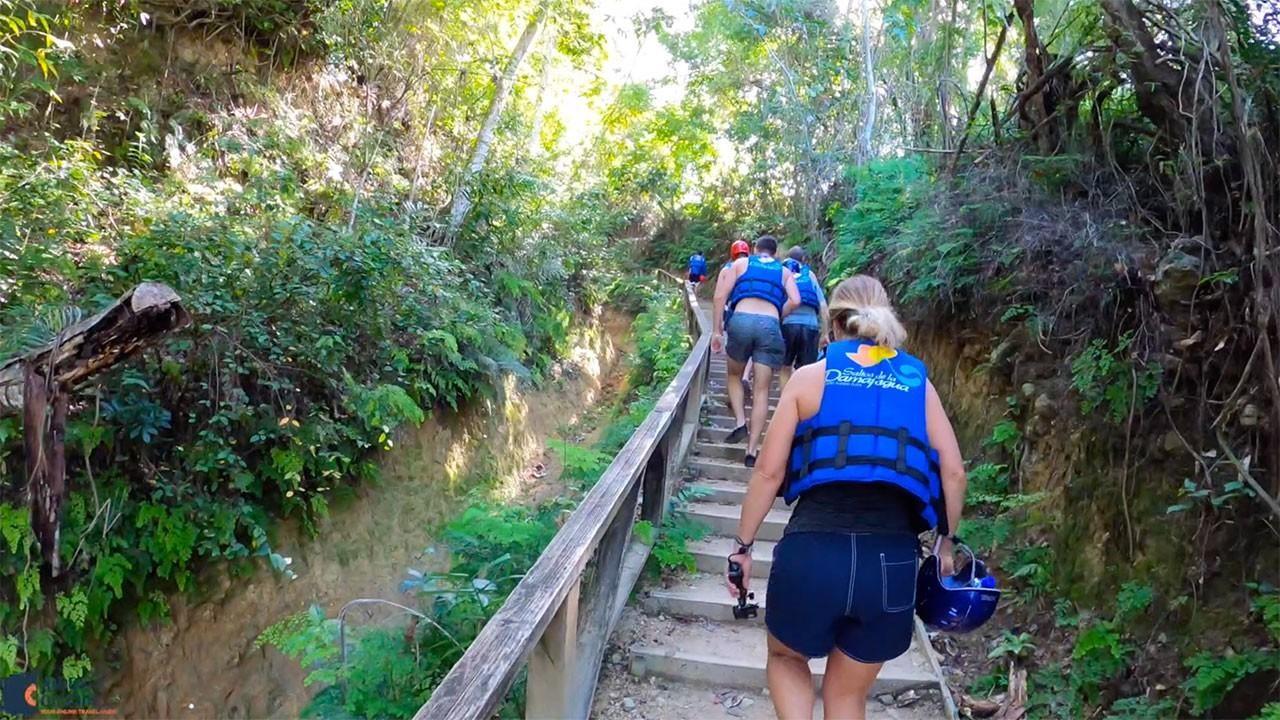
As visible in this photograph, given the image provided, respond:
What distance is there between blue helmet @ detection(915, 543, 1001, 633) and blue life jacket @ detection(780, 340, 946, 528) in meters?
0.27

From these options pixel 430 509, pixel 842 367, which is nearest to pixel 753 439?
pixel 842 367

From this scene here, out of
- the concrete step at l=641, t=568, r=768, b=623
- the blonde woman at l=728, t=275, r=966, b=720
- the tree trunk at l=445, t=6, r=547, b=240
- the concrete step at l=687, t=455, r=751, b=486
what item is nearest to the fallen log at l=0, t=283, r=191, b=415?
the concrete step at l=641, t=568, r=768, b=623

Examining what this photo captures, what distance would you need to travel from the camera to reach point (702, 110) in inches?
838

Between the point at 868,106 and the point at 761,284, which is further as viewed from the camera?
the point at 868,106

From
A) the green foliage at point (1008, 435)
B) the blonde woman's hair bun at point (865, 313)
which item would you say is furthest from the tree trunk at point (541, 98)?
the blonde woman's hair bun at point (865, 313)

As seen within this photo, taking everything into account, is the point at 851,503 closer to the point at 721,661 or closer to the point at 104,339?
the point at 721,661

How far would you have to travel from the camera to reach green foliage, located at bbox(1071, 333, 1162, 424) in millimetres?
3518

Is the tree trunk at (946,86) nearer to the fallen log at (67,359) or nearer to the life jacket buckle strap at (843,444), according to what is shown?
the life jacket buckle strap at (843,444)

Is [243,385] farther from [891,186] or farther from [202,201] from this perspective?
[891,186]

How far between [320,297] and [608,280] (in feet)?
31.4

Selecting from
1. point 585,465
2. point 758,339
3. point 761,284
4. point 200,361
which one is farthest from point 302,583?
point 761,284

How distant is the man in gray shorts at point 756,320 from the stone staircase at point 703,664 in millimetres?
1519

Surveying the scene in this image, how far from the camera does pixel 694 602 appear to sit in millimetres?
4195

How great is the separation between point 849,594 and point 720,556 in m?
2.56
